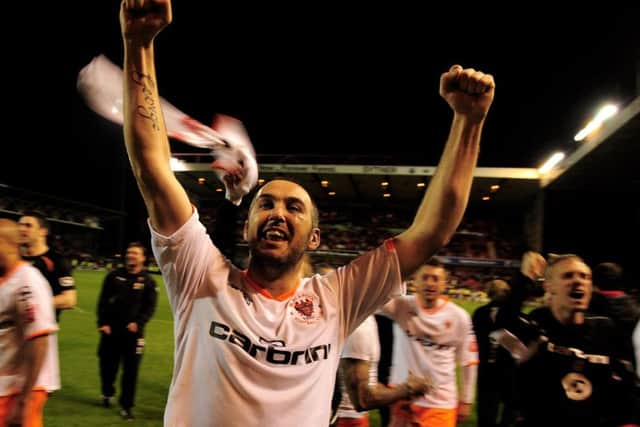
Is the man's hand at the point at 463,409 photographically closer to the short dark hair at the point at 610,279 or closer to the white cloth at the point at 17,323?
the short dark hair at the point at 610,279

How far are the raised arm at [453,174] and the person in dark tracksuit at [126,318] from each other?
5.35 meters

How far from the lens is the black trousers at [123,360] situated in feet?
20.8

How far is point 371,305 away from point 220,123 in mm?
2397

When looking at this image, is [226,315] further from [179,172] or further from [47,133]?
[47,133]

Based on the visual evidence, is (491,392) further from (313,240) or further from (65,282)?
(313,240)

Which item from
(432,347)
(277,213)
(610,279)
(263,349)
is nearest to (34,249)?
(432,347)

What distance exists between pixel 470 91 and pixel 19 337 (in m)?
3.05

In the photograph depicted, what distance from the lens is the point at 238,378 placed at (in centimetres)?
155

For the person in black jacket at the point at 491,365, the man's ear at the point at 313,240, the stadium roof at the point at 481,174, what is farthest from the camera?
the stadium roof at the point at 481,174

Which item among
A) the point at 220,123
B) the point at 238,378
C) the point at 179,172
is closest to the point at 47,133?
the point at 179,172

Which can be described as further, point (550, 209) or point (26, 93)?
point (26, 93)

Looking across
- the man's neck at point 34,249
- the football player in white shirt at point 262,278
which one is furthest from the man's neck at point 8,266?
the football player in white shirt at point 262,278

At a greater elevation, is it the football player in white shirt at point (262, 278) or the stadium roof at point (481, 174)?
the stadium roof at point (481, 174)

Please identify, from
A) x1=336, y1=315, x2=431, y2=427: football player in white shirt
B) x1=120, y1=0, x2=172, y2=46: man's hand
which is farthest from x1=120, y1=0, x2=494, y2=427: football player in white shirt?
x1=336, y1=315, x2=431, y2=427: football player in white shirt
